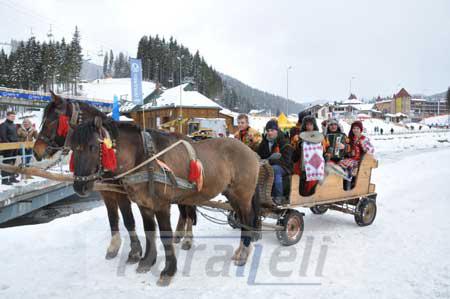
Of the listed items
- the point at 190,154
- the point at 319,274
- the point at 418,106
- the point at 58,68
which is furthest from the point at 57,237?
the point at 418,106

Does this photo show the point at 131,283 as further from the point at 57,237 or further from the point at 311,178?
the point at 311,178

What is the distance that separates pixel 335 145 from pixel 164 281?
3.81m

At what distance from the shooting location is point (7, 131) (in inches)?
357

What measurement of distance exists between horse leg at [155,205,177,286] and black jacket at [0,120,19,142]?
757 centimetres

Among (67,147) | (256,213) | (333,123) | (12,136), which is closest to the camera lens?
(67,147)

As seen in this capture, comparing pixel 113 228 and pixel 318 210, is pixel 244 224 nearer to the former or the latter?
pixel 113 228

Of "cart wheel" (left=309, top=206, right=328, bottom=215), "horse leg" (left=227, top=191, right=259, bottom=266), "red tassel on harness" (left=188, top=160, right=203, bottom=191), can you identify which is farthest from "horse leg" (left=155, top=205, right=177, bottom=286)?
"cart wheel" (left=309, top=206, right=328, bottom=215)

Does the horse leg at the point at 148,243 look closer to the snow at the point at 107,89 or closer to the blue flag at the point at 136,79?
the blue flag at the point at 136,79

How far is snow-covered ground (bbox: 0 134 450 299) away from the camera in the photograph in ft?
11.3

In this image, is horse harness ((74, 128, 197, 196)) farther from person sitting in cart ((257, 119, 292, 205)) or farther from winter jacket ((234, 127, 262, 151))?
winter jacket ((234, 127, 262, 151))

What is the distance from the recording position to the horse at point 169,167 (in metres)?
3.20

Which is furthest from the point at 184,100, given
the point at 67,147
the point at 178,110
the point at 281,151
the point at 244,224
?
the point at 67,147

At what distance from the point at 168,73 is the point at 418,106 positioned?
335 feet

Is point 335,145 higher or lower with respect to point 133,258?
higher
